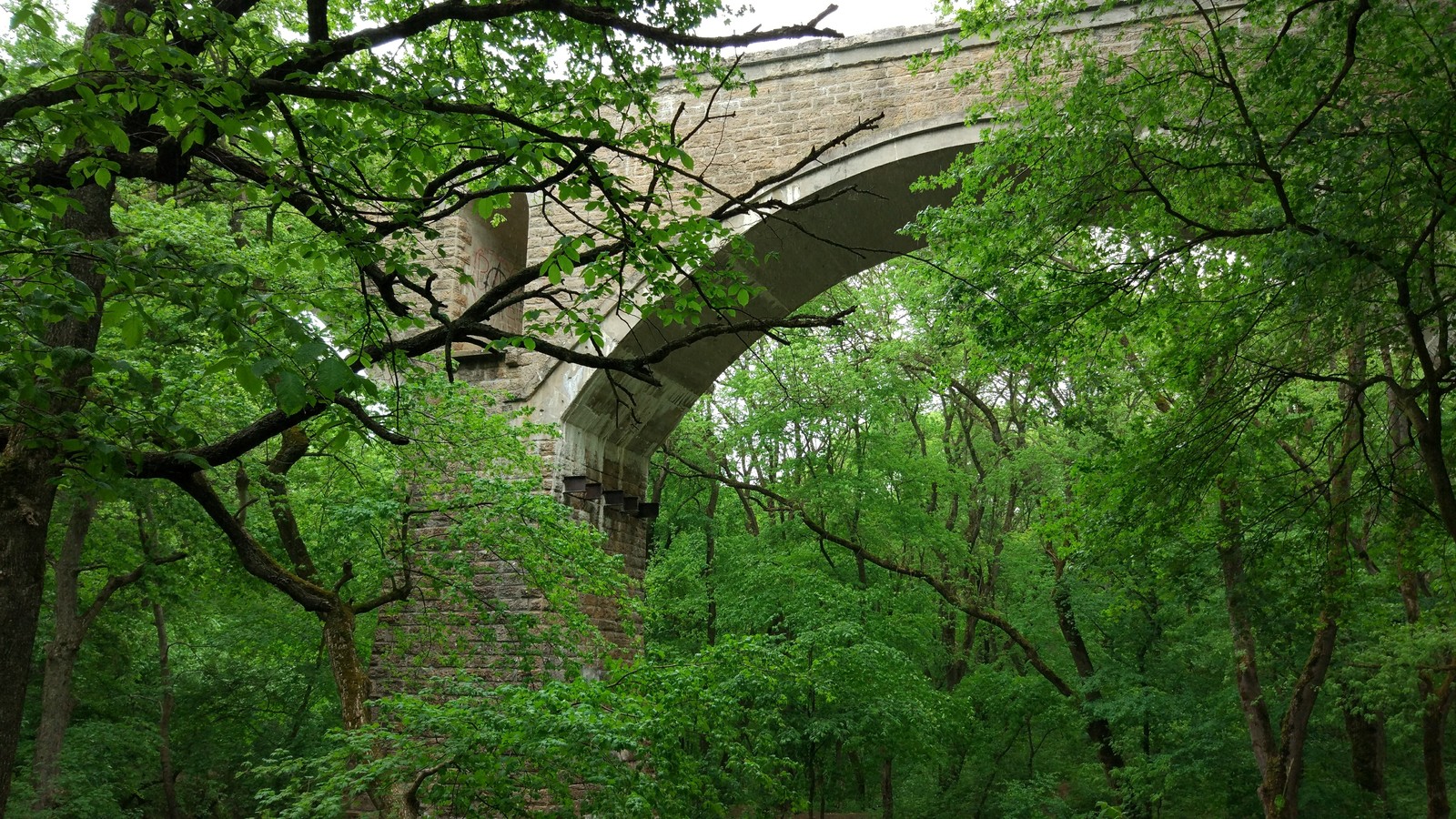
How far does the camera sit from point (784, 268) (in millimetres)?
9422

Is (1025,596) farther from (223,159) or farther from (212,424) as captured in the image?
(223,159)

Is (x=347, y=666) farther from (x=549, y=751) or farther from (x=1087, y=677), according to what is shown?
(x=1087, y=677)

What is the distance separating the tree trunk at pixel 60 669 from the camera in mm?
9094

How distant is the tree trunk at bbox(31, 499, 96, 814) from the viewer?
9094mm

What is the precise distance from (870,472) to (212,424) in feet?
27.4

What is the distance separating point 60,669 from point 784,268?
297 inches

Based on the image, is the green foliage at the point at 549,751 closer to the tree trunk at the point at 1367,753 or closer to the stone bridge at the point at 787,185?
the stone bridge at the point at 787,185

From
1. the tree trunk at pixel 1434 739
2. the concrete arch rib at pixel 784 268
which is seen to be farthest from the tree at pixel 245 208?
the tree trunk at pixel 1434 739

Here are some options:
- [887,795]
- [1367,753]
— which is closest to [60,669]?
[887,795]

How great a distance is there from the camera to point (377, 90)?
12.4ft

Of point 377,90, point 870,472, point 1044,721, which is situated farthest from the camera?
point 870,472

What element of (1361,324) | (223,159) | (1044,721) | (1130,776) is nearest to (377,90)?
(223,159)

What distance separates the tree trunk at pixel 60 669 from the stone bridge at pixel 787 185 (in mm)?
3126

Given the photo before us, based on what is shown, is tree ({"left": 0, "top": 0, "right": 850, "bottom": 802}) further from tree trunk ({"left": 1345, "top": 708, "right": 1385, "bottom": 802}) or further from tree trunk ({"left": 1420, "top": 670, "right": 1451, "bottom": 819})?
tree trunk ({"left": 1345, "top": 708, "right": 1385, "bottom": 802})
